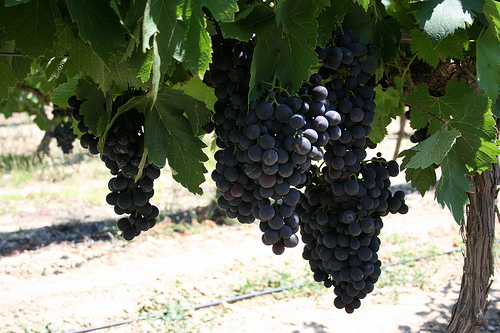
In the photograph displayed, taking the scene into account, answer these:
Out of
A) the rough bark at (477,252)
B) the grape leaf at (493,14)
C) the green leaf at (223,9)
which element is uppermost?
the grape leaf at (493,14)

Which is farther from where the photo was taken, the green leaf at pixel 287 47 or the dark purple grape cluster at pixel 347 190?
the dark purple grape cluster at pixel 347 190

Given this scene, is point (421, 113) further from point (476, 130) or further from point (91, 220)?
point (91, 220)

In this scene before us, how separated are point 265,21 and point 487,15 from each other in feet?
2.23

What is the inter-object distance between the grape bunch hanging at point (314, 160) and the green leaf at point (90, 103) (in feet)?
1.05

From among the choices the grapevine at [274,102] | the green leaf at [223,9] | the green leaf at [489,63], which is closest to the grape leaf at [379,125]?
the grapevine at [274,102]

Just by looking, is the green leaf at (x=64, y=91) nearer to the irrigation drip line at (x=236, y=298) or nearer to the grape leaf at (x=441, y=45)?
the grape leaf at (x=441, y=45)

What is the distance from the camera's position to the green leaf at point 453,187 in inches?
48.8

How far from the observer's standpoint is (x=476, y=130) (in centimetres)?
129

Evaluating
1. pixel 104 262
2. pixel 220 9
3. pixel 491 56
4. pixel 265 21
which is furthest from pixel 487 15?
pixel 104 262

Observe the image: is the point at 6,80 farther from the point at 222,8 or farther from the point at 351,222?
the point at 351,222

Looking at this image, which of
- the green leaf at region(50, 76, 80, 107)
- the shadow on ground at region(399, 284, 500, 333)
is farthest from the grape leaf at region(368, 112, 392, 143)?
the shadow on ground at region(399, 284, 500, 333)

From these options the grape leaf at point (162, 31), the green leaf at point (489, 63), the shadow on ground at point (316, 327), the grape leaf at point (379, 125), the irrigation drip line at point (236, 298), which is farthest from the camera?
the irrigation drip line at point (236, 298)

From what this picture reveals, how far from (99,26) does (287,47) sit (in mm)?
425

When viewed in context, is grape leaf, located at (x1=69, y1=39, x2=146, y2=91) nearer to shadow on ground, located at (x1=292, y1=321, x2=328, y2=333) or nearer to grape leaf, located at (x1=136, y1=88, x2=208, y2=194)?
grape leaf, located at (x1=136, y1=88, x2=208, y2=194)
